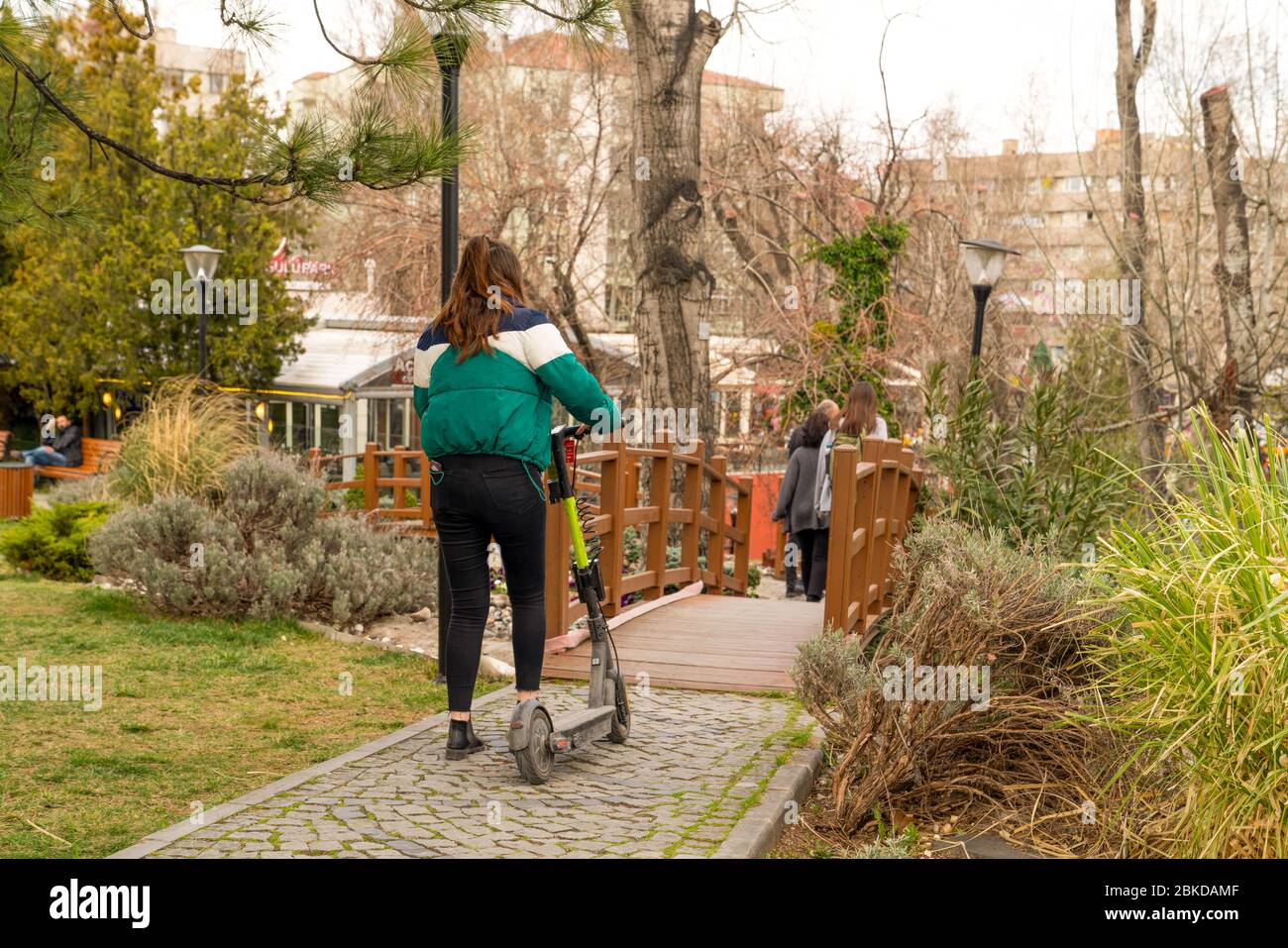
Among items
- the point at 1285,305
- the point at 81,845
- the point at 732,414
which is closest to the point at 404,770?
the point at 81,845

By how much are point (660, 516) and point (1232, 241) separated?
230 inches

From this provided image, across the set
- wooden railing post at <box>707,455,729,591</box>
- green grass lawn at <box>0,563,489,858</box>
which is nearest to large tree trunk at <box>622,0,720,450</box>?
wooden railing post at <box>707,455,729,591</box>

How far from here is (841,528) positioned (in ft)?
25.4

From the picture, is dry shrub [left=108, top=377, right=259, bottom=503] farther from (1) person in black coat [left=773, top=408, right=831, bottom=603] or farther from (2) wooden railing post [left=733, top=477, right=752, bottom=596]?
(2) wooden railing post [left=733, top=477, right=752, bottom=596]

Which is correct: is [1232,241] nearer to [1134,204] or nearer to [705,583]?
[1134,204]

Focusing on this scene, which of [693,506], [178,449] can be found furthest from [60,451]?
[693,506]

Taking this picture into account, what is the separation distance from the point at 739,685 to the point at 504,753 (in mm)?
1985

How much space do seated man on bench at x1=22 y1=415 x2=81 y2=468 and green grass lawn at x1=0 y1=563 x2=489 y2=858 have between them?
14.2 meters

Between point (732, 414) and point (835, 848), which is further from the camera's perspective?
point (732, 414)

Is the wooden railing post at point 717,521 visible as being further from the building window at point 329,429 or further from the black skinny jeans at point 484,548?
the building window at point 329,429

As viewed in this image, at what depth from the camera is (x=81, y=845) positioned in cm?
431

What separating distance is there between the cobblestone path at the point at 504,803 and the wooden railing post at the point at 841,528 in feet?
5.70
